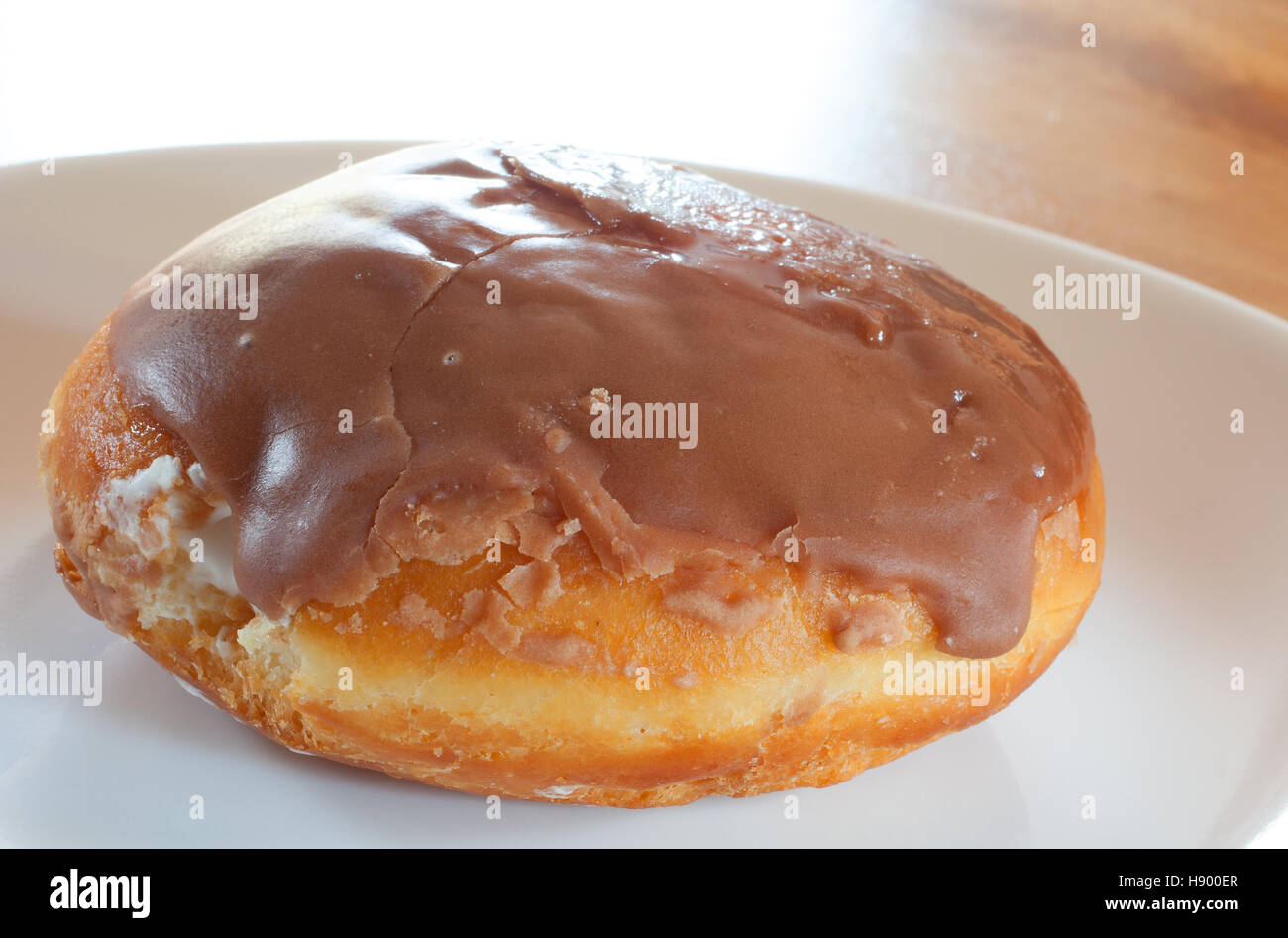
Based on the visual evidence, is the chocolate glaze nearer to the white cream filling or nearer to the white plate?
the white cream filling

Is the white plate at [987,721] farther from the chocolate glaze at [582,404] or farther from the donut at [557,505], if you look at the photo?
the chocolate glaze at [582,404]

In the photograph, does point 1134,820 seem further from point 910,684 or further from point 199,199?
point 199,199

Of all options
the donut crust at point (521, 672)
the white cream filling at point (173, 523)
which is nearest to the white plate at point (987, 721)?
the donut crust at point (521, 672)

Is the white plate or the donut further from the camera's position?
the white plate

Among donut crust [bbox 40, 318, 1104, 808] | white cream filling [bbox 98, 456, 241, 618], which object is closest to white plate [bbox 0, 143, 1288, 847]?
donut crust [bbox 40, 318, 1104, 808]

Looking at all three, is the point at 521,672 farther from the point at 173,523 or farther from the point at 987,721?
the point at 987,721

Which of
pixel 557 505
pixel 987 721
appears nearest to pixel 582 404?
pixel 557 505

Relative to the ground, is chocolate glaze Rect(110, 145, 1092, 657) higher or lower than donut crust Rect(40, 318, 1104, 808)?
higher

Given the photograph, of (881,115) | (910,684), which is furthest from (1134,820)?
(881,115)
